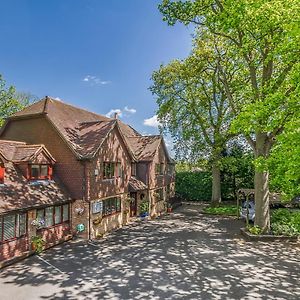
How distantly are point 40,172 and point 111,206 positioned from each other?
7.09 m

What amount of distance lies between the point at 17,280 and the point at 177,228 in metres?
14.6

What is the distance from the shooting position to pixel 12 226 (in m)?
16.2

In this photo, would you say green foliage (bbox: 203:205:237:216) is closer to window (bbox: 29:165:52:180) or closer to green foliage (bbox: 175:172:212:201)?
green foliage (bbox: 175:172:212:201)

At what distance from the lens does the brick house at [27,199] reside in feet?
52.1

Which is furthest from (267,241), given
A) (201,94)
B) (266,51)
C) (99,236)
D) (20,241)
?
(201,94)

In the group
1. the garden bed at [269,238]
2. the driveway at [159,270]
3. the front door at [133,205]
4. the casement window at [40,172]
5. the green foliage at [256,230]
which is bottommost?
the driveway at [159,270]

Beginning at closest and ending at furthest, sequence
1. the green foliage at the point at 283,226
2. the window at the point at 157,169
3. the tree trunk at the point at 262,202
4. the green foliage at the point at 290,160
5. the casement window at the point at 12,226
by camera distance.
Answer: the green foliage at the point at 290,160
the casement window at the point at 12,226
the green foliage at the point at 283,226
the tree trunk at the point at 262,202
the window at the point at 157,169

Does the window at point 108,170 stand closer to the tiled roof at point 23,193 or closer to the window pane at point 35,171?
the tiled roof at point 23,193

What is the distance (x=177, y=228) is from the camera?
24859 mm

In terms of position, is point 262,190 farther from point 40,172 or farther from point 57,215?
point 40,172

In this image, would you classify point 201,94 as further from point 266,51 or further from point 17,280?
point 17,280

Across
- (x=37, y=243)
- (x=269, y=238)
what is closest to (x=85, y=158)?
(x=37, y=243)

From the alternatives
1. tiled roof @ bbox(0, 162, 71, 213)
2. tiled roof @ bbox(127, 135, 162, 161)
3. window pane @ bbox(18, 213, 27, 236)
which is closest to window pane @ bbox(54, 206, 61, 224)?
tiled roof @ bbox(0, 162, 71, 213)

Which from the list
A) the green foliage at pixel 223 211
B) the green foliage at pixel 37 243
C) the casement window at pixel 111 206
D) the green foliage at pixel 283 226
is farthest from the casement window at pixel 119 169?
the green foliage at pixel 283 226
